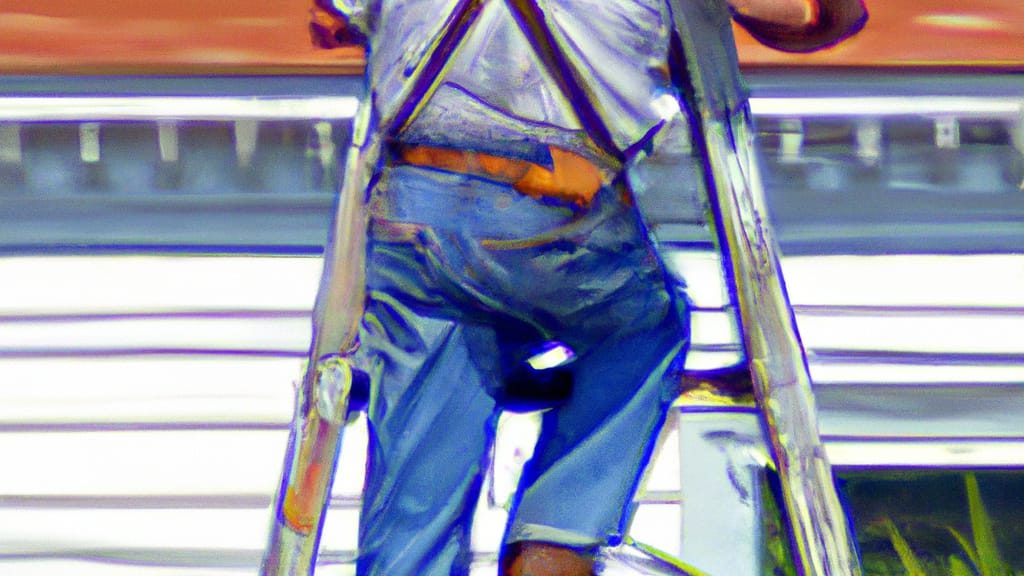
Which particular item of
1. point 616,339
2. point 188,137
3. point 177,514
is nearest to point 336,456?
point 616,339

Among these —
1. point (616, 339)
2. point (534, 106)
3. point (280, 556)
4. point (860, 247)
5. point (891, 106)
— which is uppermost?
A: point (891, 106)

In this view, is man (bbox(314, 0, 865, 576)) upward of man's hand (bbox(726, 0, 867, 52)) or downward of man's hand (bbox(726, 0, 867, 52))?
downward

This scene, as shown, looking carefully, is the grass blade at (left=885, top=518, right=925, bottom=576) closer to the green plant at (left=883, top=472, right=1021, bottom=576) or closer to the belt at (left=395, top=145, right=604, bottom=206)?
the green plant at (left=883, top=472, right=1021, bottom=576)

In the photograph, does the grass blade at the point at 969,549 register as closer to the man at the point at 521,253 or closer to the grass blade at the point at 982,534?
the grass blade at the point at 982,534

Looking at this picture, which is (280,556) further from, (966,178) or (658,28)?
(966,178)

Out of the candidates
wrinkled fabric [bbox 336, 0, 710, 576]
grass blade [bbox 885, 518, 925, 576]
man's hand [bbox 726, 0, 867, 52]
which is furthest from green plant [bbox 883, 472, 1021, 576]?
man's hand [bbox 726, 0, 867, 52]

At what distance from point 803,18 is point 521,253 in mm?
355

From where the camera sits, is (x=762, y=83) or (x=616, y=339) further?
(x=762, y=83)

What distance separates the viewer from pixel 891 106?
2.24 m

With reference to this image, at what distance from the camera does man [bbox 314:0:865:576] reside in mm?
935

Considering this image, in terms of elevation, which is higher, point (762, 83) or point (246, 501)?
point (762, 83)

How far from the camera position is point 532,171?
961 mm

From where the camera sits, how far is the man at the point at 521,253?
94 cm

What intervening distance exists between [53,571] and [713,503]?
167cm
